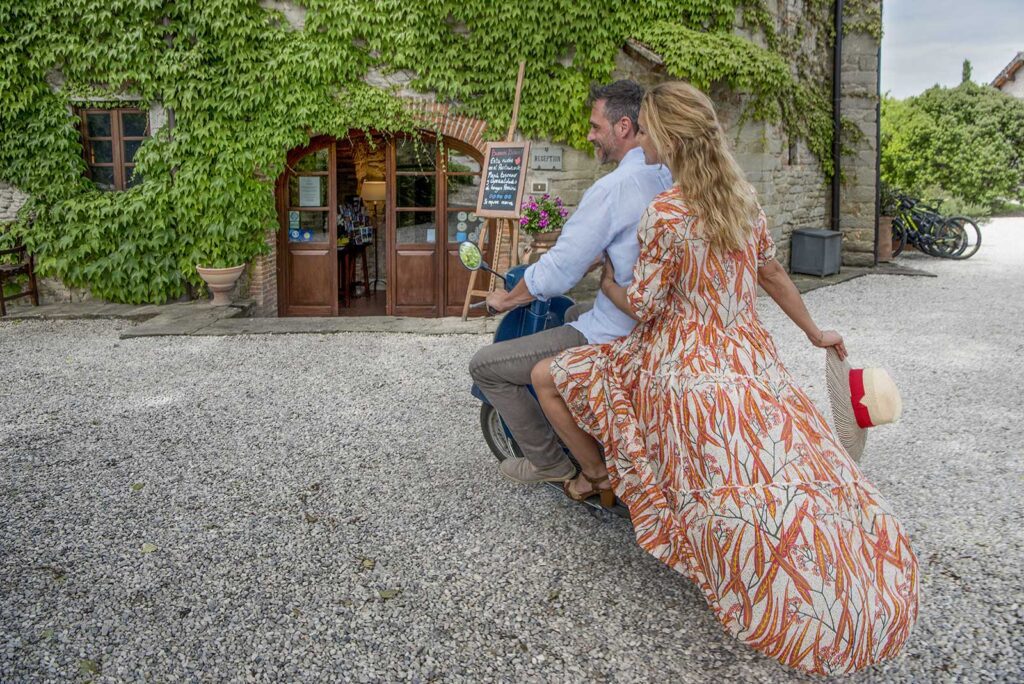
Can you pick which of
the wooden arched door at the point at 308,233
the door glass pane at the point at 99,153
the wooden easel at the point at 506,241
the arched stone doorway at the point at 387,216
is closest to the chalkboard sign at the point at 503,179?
the wooden easel at the point at 506,241

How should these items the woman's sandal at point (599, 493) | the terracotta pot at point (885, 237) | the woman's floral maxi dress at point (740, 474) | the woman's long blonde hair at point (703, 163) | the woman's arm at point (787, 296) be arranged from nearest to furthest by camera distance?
the woman's floral maxi dress at point (740, 474) → the woman's long blonde hair at point (703, 163) → the woman's arm at point (787, 296) → the woman's sandal at point (599, 493) → the terracotta pot at point (885, 237)

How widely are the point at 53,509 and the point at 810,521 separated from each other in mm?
3207

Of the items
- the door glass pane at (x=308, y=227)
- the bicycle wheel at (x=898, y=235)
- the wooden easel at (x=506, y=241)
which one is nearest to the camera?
the wooden easel at (x=506, y=241)

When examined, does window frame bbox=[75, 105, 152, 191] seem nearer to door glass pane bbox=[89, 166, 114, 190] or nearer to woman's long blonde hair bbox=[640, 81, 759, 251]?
door glass pane bbox=[89, 166, 114, 190]

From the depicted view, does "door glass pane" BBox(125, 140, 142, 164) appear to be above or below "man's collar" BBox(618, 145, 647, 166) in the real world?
above

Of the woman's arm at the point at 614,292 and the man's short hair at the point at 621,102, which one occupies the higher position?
the man's short hair at the point at 621,102

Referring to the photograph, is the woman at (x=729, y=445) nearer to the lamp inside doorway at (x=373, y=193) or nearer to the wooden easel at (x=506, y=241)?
the wooden easel at (x=506, y=241)

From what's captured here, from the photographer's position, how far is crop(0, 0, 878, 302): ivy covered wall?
941cm

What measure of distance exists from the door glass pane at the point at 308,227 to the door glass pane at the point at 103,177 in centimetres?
199

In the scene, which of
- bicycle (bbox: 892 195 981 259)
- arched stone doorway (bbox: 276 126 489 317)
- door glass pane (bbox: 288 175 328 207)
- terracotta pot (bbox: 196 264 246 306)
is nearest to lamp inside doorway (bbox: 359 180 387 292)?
arched stone doorway (bbox: 276 126 489 317)

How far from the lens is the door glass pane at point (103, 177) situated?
9.98 m

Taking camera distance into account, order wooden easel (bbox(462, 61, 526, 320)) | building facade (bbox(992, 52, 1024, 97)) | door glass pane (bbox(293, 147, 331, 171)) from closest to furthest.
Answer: wooden easel (bbox(462, 61, 526, 320)), door glass pane (bbox(293, 147, 331, 171)), building facade (bbox(992, 52, 1024, 97))

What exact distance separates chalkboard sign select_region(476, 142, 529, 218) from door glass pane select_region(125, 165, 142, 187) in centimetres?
400

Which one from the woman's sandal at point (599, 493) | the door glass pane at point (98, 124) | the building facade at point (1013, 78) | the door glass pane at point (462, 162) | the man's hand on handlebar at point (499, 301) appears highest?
the building facade at point (1013, 78)
